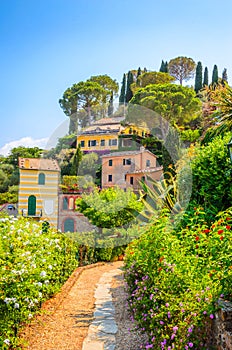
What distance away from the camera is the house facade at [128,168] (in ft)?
29.8

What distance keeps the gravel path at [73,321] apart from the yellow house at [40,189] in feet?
13.4

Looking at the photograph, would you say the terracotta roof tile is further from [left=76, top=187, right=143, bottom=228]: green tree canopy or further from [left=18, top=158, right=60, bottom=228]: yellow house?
[left=76, top=187, right=143, bottom=228]: green tree canopy

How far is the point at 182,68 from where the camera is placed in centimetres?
4259

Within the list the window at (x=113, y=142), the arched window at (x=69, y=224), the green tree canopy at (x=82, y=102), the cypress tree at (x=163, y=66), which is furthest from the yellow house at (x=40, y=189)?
the cypress tree at (x=163, y=66)

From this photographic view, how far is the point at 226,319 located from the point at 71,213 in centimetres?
861

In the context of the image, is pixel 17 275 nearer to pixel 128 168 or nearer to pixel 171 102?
pixel 128 168

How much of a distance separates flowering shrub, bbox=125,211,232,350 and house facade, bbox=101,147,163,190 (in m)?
5.70

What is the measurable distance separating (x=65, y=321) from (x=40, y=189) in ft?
21.9

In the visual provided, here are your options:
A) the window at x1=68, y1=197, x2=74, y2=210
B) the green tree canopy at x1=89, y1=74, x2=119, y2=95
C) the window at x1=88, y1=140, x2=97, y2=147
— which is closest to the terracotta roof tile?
the window at x1=68, y1=197, x2=74, y2=210

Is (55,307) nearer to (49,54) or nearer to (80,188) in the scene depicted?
(49,54)

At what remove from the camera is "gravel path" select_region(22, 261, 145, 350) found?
3.40 m

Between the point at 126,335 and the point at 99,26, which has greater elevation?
the point at 99,26

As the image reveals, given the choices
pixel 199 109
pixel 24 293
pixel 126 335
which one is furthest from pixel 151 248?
pixel 199 109

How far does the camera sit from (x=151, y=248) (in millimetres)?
3523
